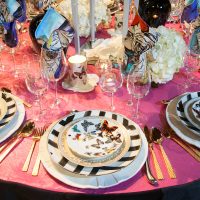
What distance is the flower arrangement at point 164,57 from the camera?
136 cm

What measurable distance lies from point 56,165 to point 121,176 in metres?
0.21

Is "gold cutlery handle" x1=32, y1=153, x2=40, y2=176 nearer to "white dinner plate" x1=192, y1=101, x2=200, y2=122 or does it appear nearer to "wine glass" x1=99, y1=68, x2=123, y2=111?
"wine glass" x1=99, y1=68, x2=123, y2=111

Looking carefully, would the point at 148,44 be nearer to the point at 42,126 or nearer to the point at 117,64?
the point at 117,64

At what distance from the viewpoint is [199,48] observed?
1438 mm

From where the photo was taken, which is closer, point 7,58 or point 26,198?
point 26,198

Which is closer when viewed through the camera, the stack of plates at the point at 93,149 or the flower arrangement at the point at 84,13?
the stack of plates at the point at 93,149

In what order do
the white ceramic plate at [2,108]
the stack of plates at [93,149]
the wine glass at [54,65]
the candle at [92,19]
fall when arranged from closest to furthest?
1. the stack of plates at [93,149]
2. the white ceramic plate at [2,108]
3. the wine glass at [54,65]
4. the candle at [92,19]

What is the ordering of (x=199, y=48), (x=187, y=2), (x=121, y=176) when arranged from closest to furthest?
1. (x=121, y=176)
2. (x=199, y=48)
3. (x=187, y=2)

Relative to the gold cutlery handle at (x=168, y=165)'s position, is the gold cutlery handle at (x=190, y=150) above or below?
above

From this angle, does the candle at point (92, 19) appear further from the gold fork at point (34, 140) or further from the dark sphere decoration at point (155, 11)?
the gold fork at point (34, 140)

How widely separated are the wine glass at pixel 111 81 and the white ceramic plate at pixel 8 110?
14.4 inches

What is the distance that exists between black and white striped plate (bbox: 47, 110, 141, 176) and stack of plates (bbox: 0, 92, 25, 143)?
6.1 inches

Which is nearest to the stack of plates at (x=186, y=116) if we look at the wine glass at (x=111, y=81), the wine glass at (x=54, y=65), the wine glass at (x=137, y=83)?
the wine glass at (x=137, y=83)

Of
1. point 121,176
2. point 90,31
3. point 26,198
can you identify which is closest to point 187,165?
point 121,176
